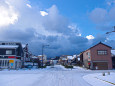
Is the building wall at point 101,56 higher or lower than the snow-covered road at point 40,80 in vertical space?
higher

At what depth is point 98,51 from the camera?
137ft

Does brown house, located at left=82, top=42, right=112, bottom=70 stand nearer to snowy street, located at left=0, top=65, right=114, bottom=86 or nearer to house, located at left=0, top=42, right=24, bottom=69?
snowy street, located at left=0, top=65, right=114, bottom=86

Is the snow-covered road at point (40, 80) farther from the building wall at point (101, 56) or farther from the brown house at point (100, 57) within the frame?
the building wall at point (101, 56)

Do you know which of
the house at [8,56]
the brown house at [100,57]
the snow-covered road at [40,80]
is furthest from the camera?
the house at [8,56]

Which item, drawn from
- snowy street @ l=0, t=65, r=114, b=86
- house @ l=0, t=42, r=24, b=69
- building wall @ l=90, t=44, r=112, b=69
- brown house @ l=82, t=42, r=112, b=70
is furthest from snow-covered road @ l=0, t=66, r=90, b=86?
building wall @ l=90, t=44, r=112, b=69

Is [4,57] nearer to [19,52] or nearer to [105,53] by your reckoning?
[19,52]

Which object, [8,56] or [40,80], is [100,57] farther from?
[8,56]

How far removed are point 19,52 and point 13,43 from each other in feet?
13.9

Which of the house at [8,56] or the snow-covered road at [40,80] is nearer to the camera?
the snow-covered road at [40,80]

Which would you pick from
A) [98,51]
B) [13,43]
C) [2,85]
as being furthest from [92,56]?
[2,85]

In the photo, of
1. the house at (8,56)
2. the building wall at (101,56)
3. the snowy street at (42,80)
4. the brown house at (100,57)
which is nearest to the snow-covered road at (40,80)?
the snowy street at (42,80)

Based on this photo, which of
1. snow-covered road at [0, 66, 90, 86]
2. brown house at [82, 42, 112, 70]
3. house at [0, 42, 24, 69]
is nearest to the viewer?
snow-covered road at [0, 66, 90, 86]

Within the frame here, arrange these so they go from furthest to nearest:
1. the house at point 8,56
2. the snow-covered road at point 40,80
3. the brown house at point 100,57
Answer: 1. the house at point 8,56
2. the brown house at point 100,57
3. the snow-covered road at point 40,80

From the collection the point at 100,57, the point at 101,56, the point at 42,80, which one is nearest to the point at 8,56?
the point at 42,80
